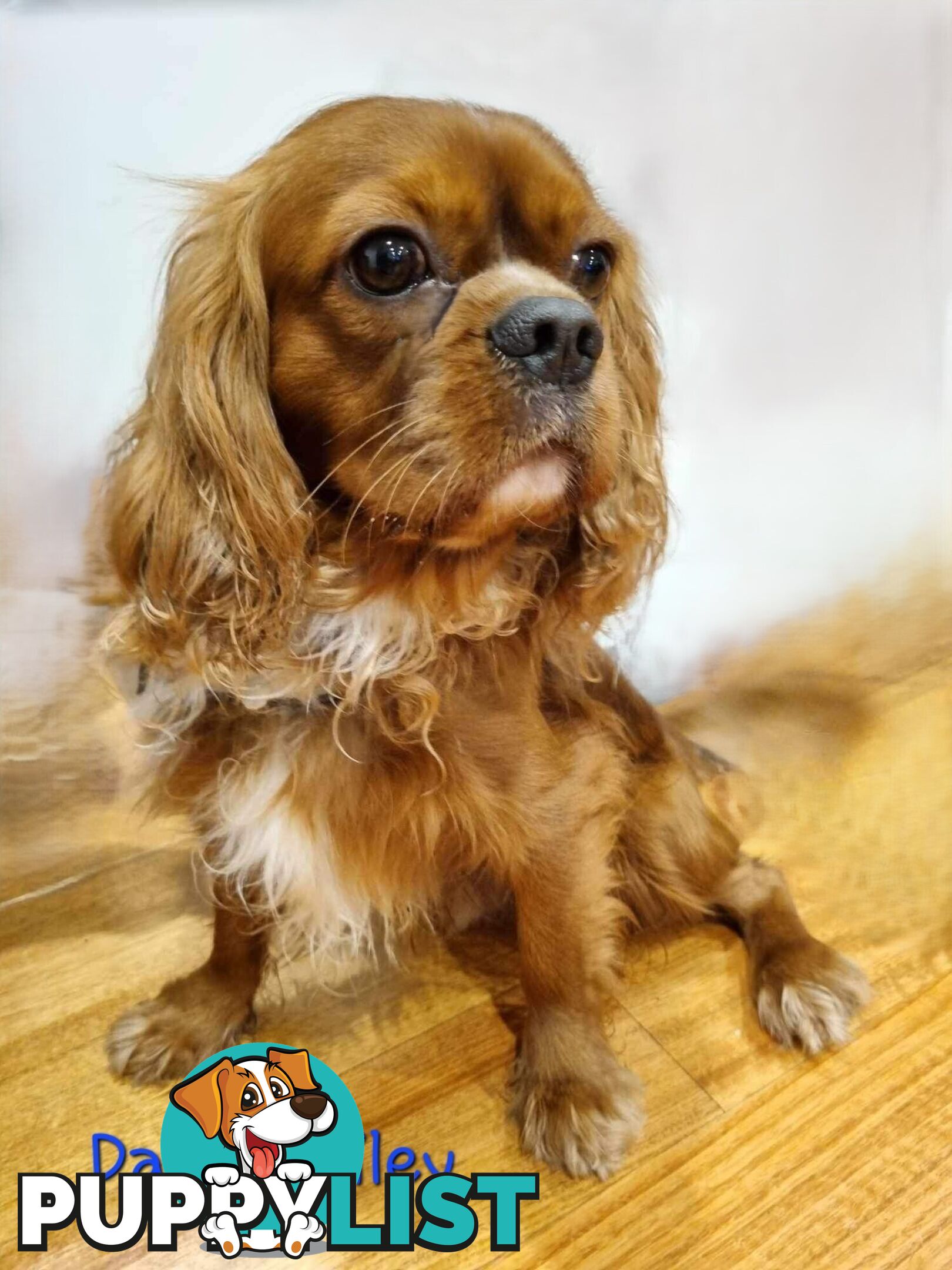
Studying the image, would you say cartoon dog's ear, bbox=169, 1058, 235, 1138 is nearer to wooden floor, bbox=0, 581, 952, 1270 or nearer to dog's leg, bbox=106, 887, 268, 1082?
wooden floor, bbox=0, 581, 952, 1270

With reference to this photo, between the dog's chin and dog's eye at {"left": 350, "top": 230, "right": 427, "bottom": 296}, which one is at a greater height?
dog's eye at {"left": 350, "top": 230, "right": 427, "bottom": 296}

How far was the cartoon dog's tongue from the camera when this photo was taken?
0.98m

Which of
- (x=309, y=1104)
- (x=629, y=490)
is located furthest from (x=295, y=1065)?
(x=629, y=490)

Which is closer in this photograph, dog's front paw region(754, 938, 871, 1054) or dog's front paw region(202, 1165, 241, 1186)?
dog's front paw region(202, 1165, 241, 1186)

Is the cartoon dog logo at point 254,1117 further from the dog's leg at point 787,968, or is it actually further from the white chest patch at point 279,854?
the dog's leg at point 787,968

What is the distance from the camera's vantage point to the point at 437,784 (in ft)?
3.71

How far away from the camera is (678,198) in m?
1.34

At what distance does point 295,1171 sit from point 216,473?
2.36 ft

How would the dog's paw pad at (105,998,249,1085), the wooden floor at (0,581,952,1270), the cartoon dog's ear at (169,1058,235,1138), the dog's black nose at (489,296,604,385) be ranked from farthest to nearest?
the dog's paw pad at (105,998,249,1085)
the wooden floor at (0,581,952,1270)
the cartoon dog's ear at (169,1058,235,1138)
the dog's black nose at (489,296,604,385)

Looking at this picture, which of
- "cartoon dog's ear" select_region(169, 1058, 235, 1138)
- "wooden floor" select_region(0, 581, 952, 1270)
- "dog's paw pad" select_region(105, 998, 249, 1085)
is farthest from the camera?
"dog's paw pad" select_region(105, 998, 249, 1085)

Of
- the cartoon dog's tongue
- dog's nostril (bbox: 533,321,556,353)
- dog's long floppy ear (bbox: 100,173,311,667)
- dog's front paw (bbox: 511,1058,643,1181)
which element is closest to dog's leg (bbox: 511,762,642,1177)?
dog's front paw (bbox: 511,1058,643,1181)

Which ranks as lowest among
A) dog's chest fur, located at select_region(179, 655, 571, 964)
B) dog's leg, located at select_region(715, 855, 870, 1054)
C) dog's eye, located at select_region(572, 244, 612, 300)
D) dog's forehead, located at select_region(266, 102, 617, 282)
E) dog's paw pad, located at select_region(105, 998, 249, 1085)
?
dog's paw pad, located at select_region(105, 998, 249, 1085)

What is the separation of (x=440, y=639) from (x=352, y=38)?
28.1 inches

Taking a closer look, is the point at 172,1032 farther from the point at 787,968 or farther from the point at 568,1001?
the point at 787,968
